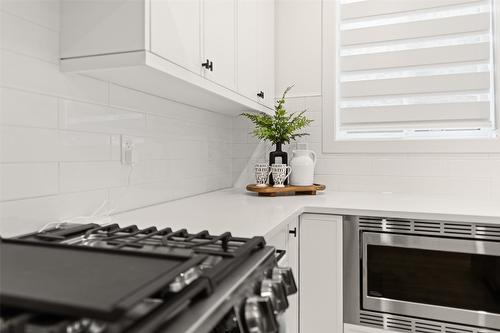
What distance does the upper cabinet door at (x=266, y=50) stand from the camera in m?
2.22

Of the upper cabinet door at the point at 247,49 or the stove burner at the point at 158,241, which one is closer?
the stove burner at the point at 158,241

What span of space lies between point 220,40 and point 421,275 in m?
1.40

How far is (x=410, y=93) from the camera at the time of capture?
7.49 feet

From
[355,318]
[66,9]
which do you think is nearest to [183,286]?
[66,9]

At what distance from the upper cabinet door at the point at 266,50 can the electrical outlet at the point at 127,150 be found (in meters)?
0.93

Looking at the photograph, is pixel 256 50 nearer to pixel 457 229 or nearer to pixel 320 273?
pixel 320 273

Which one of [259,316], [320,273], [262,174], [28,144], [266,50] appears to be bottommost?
[320,273]

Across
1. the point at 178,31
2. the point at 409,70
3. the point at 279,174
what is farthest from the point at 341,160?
the point at 178,31

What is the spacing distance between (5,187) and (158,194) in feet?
2.59

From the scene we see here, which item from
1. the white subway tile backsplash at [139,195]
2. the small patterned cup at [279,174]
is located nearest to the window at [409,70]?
the small patterned cup at [279,174]

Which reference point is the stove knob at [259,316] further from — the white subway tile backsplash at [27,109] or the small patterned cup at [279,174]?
the small patterned cup at [279,174]

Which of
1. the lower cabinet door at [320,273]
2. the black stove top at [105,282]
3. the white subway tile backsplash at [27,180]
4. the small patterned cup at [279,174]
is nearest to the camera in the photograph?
the black stove top at [105,282]

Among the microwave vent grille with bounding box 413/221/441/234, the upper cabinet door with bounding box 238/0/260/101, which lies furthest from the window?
the microwave vent grille with bounding box 413/221/441/234

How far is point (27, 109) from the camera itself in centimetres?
110
